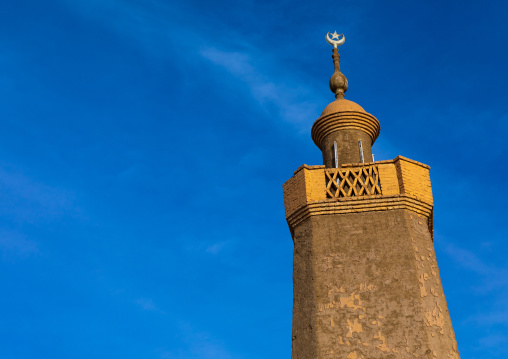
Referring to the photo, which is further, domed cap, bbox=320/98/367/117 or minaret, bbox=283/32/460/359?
domed cap, bbox=320/98/367/117

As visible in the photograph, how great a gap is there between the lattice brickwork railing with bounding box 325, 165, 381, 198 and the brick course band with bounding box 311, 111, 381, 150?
6.04 ft

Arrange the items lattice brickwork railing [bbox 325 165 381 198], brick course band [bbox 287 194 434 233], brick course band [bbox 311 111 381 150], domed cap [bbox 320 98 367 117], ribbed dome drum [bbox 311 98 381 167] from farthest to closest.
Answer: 1. domed cap [bbox 320 98 367 117]
2. brick course band [bbox 311 111 381 150]
3. ribbed dome drum [bbox 311 98 381 167]
4. lattice brickwork railing [bbox 325 165 381 198]
5. brick course band [bbox 287 194 434 233]

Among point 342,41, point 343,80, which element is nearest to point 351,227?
point 343,80

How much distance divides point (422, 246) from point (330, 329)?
2.62m

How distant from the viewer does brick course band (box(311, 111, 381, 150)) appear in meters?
15.1

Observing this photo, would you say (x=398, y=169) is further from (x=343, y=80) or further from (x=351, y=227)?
(x=343, y=80)

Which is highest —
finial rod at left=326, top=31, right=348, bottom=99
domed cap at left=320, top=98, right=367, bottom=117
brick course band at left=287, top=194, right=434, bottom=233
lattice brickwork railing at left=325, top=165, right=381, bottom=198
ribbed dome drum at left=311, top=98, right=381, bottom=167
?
finial rod at left=326, top=31, right=348, bottom=99

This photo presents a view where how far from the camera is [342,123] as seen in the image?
15.1m

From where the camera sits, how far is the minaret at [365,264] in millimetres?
11391

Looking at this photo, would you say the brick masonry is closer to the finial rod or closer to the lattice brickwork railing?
the lattice brickwork railing

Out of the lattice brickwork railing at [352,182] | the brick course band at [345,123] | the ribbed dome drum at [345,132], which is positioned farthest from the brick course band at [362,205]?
the brick course band at [345,123]

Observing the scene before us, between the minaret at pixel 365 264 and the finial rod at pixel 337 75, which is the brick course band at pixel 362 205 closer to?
the minaret at pixel 365 264

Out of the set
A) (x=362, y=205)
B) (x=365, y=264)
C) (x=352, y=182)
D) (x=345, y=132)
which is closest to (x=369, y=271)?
(x=365, y=264)

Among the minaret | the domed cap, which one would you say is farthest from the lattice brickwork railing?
the domed cap
